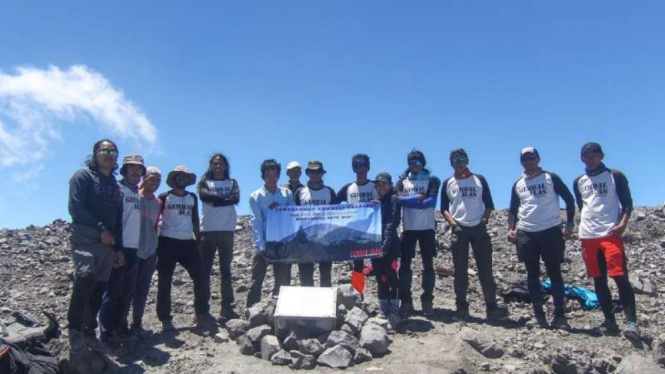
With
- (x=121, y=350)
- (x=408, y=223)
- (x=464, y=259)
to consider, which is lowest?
(x=121, y=350)

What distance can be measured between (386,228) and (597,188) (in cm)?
317

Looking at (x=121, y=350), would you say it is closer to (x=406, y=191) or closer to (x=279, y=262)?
(x=279, y=262)

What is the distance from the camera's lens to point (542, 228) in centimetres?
820

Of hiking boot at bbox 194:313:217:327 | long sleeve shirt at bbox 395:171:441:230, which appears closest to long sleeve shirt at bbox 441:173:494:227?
long sleeve shirt at bbox 395:171:441:230

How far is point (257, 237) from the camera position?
8602mm

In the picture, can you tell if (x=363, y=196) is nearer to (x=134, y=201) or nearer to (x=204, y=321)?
(x=204, y=321)

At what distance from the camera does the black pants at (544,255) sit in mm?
8164

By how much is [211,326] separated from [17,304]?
4921mm

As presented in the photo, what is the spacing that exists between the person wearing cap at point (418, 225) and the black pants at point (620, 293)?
243 centimetres

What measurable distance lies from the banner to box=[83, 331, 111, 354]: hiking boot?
2.67 meters

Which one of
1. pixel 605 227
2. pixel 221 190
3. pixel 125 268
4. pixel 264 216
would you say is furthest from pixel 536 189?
pixel 125 268

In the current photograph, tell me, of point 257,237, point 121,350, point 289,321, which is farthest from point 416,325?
point 121,350

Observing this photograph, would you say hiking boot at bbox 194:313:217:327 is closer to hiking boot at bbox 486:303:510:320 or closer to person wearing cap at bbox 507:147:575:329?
hiking boot at bbox 486:303:510:320

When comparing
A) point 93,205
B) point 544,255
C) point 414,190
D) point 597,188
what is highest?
point 414,190
